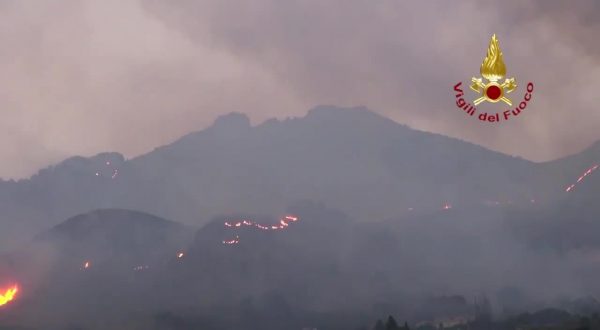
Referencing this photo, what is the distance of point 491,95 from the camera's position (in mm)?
107125

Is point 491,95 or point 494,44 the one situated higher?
point 494,44

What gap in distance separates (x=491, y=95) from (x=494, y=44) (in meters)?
8.92

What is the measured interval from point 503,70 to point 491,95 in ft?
19.9

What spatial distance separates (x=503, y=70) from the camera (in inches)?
4363

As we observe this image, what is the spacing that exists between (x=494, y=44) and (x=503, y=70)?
4.05 m

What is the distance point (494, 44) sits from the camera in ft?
365
